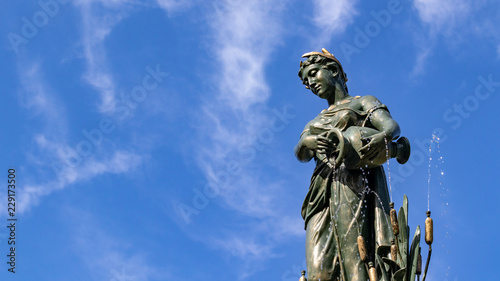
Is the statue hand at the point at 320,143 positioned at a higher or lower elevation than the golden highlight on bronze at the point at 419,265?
higher

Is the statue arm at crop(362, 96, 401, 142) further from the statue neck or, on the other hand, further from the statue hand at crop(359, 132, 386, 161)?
the statue neck

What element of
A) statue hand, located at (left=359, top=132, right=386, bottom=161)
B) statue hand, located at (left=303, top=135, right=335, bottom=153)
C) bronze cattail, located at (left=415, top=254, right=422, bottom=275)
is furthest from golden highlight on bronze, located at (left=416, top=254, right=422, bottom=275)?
statue hand, located at (left=303, top=135, right=335, bottom=153)

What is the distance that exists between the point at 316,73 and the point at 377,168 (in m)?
2.06

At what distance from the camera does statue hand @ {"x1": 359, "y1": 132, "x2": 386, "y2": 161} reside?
1066 cm

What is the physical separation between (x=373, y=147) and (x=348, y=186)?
0.78 m

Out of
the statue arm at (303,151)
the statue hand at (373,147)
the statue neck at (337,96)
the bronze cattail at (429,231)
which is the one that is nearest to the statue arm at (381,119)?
the statue hand at (373,147)

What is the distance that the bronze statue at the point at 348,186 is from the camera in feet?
34.6

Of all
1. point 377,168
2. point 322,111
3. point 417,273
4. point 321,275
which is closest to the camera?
point 417,273

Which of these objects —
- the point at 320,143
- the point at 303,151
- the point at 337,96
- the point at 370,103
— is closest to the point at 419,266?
the point at 320,143

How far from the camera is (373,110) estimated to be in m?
11.5

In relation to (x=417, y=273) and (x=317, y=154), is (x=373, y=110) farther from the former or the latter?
(x=417, y=273)

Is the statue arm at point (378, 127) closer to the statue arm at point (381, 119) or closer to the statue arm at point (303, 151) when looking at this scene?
the statue arm at point (381, 119)

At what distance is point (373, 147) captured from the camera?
10.7 metres

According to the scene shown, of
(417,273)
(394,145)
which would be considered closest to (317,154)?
(394,145)
